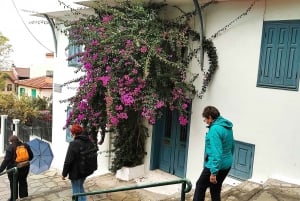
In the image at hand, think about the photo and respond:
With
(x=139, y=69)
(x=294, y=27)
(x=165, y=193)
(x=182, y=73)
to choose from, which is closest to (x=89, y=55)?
(x=139, y=69)

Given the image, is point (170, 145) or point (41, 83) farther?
point (41, 83)

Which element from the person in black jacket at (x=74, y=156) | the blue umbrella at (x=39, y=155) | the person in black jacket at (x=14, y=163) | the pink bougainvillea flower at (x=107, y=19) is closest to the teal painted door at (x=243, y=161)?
the person in black jacket at (x=74, y=156)

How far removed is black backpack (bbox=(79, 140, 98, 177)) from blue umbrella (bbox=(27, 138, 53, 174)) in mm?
4019

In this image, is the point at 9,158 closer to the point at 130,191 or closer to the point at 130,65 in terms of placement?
the point at 130,191

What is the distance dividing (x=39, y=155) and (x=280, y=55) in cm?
693

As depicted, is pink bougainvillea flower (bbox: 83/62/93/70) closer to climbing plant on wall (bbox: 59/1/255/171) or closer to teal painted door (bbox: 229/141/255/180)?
climbing plant on wall (bbox: 59/1/255/171)

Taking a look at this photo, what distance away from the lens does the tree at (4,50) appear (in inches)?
1132

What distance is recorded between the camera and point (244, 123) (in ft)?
22.3

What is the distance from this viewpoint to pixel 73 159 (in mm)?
5855

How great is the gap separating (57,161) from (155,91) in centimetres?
633

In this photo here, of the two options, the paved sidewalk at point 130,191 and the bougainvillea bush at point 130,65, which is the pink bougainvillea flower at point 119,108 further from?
the paved sidewalk at point 130,191

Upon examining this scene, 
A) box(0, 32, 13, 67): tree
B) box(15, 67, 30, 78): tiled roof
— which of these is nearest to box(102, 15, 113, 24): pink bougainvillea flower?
box(0, 32, 13, 67): tree

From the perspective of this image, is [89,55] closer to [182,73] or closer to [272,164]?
[182,73]

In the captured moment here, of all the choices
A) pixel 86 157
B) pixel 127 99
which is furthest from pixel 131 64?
pixel 86 157
